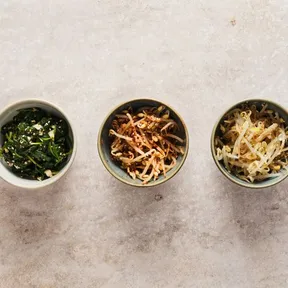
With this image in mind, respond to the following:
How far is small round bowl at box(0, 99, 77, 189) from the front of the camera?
1.98 meters

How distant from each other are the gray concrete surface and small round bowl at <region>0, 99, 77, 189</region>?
0.47ft

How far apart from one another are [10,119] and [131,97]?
477 mm

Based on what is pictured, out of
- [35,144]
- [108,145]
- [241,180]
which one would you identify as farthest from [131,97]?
[241,180]

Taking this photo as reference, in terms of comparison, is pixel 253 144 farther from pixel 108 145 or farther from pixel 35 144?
pixel 35 144

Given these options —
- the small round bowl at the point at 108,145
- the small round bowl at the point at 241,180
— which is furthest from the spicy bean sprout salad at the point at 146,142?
the small round bowl at the point at 241,180

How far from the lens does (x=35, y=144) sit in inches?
78.1

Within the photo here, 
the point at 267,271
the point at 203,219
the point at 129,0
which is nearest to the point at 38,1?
the point at 129,0

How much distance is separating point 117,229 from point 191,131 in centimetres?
49

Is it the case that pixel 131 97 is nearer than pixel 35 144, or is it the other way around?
pixel 35 144

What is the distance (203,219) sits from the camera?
2.17 m

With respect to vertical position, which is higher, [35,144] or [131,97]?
[131,97]

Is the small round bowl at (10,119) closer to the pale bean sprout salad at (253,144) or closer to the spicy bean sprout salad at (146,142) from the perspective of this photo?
the spicy bean sprout salad at (146,142)

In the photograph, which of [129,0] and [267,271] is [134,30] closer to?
[129,0]

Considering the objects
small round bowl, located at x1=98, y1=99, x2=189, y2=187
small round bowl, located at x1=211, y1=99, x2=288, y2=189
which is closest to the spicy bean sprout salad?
small round bowl, located at x1=98, y1=99, x2=189, y2=187
